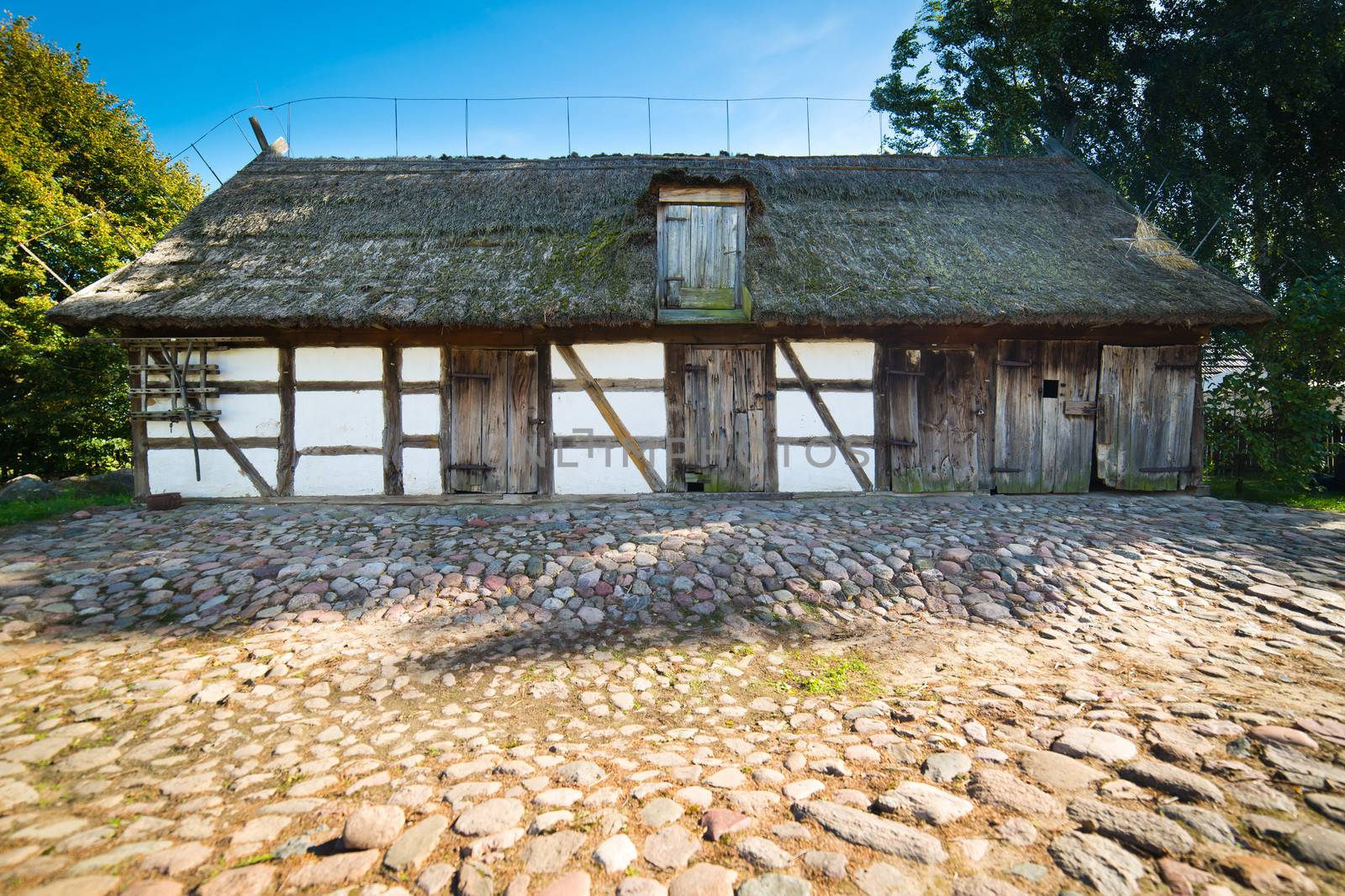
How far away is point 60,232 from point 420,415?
37.7 ft

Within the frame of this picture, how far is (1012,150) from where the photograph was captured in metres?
13.6

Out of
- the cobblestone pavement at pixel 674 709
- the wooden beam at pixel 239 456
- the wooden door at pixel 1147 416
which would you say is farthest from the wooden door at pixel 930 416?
the wooden beam at pixel 239 456

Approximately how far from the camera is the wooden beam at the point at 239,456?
713 cm

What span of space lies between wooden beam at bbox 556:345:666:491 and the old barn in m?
0.03

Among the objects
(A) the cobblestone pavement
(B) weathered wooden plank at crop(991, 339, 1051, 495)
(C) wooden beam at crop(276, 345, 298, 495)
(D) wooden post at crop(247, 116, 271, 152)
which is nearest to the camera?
(A) the cobblestone pavement

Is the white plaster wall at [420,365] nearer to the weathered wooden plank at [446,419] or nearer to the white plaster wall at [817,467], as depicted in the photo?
the weathered wooden plank at [446,419]

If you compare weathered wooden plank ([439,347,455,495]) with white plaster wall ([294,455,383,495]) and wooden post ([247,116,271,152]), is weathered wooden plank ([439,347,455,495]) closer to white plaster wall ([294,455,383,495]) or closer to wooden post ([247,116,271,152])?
white plaster wall ([294,455,383,495])

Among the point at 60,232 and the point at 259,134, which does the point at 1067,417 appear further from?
the point at 60,232

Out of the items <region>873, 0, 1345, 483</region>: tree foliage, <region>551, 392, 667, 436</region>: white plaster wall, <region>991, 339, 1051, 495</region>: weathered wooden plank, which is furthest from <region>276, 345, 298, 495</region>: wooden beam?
<region>873, 0, 1345, 483</region>: tree foliage

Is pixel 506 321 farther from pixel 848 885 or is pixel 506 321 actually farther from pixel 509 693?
pixel 848 885

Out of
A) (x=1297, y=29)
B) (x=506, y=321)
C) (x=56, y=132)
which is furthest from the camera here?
(x=56, y=132)

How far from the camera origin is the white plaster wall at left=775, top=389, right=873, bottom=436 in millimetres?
7391

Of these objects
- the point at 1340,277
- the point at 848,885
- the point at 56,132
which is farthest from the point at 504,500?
the point at 56,132

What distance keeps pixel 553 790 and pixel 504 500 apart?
528cm
